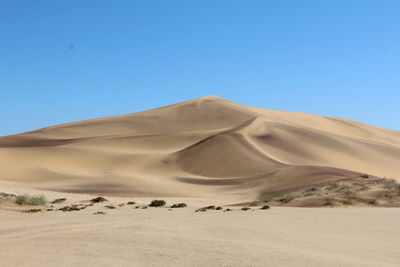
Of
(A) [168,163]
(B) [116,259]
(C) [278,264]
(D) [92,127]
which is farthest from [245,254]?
(D) [92,127]

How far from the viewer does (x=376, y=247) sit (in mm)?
9836

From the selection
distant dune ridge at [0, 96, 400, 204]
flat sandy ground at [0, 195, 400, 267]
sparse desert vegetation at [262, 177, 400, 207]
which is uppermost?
distant dune ridge at [0, 96, 400, 204]

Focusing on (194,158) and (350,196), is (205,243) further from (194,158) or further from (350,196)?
(194,158)

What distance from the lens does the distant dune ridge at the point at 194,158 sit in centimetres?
4269

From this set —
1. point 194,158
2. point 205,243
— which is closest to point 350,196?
point 205,243

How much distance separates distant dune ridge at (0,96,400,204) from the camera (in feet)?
140

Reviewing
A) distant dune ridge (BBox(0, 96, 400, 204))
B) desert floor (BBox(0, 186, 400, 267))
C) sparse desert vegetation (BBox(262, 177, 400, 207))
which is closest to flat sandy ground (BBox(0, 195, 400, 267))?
desert floor (BBox(0, 186, 400, 267))

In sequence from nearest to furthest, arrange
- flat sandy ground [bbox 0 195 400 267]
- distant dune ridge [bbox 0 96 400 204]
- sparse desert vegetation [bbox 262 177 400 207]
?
flat sandy ground [bbox 0 195 400 267]
sparse desert vegetation [bbox 262 177 400 207]
distant dune ridge [bbox 0 96 400 204]

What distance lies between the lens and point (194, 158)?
212 feet

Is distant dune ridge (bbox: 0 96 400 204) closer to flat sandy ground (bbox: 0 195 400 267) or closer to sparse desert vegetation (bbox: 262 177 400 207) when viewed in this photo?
sparse desert vegetation (bbox: 262 177 400 207)

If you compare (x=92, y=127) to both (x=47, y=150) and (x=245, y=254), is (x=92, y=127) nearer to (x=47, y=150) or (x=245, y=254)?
(x=47, y=150)

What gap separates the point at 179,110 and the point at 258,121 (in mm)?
31440

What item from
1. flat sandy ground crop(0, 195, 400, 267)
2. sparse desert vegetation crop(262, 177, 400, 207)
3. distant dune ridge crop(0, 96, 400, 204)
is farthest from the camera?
distant dune ridge crop(0, 96, 400, 204)

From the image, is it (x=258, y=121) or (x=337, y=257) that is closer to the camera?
(x=337, y=257)
